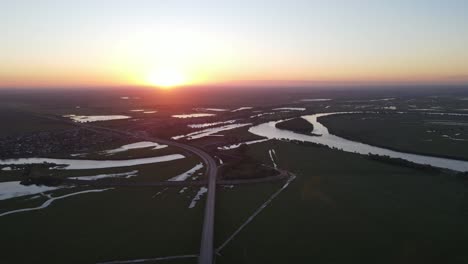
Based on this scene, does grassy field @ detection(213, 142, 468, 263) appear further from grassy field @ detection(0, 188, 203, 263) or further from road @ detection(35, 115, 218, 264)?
grassy field @ detection(0, 188, 203, 263)

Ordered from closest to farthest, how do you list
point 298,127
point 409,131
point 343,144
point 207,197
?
point 207,197
point 343,144
point 409,131
point 298,127

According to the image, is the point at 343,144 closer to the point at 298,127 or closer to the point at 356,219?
the point at 298,127

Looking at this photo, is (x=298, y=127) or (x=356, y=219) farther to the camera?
(x=298, y=127)

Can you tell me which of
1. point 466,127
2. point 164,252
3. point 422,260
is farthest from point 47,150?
point 466,127

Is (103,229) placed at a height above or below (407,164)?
below

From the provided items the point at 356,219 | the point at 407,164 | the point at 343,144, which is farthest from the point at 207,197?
the point at 343,144

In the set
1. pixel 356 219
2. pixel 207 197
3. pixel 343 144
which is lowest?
pixel 356 219

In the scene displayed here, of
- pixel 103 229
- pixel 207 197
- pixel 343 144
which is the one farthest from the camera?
pixel 343 144

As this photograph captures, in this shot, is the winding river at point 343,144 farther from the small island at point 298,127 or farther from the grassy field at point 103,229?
the grassy field at point 103,229
